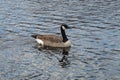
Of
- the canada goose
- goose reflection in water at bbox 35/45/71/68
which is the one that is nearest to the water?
goose reflection in water at bbox 35/45/71/68

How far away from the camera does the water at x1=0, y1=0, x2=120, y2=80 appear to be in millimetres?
22594

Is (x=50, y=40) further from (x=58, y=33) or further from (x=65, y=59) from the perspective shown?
(x=65, y=59)

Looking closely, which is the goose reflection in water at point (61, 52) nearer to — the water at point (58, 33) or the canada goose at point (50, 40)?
the water at point (58, 33)

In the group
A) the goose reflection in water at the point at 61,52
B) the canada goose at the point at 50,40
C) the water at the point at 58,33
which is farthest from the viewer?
the canada goose at the point at 50,40

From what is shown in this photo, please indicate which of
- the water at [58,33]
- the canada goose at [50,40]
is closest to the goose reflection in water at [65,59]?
the water at [58,33]

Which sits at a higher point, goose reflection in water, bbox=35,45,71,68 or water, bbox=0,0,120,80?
water, bbox=0,0,120,80

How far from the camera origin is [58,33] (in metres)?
31.7

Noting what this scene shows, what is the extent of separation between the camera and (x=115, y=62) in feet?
79.2

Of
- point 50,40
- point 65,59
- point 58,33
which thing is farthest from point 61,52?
point 58,33

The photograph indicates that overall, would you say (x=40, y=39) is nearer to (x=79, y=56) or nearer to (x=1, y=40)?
(x=1, y=40)

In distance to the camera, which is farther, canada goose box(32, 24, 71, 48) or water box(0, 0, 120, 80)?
canada goose box(32, 24, 71, 48)

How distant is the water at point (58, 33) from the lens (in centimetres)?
2259

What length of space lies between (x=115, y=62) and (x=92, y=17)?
12342mm

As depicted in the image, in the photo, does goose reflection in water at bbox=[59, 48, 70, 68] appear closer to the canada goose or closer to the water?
the water
